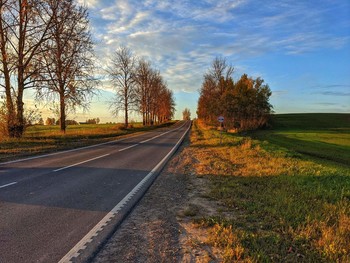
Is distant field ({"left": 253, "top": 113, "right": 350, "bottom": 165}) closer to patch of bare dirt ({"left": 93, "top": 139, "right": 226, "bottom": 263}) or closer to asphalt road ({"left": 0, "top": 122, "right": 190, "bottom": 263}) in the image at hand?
patch of bare dirt ({"left": 93, "top": 139, "right": 226, "bottom": 263})

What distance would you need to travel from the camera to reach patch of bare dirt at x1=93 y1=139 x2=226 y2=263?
421 centimetres

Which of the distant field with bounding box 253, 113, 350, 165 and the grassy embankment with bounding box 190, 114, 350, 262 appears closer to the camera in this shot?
the grassy embankment with bounding box 190, 114, 350, 262

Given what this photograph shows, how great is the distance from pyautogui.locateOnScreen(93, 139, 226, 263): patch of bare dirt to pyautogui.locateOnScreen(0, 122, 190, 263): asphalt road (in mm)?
447

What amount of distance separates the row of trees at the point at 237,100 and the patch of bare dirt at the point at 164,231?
40.7m

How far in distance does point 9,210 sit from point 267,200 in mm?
5704

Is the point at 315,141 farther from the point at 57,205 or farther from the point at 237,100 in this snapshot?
the point at 57,205

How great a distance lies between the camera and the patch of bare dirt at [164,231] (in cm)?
421

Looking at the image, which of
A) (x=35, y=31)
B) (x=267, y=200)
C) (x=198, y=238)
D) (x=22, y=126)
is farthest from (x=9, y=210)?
(x=35, y=31)

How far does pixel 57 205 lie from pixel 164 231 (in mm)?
2662

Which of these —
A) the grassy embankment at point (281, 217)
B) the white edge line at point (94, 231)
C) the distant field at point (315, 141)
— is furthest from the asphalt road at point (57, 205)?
the distant field at point (315, 141)

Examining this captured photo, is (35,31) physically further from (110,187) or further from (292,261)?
(292,261)

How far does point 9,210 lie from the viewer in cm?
593

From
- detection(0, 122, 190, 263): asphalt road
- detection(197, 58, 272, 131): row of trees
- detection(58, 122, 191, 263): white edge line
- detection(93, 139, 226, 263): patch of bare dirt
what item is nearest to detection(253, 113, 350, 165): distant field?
detection(197, 58, 272, 131): row of trees

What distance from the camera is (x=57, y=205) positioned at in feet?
21.0
